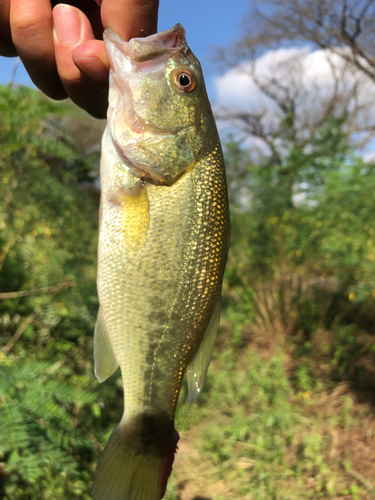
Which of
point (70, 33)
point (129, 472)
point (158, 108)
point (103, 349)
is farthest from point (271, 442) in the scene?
point (70, 33)

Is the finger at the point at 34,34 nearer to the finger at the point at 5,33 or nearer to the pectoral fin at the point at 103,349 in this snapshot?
the finger at the point at 5,33

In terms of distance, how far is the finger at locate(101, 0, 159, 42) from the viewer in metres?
1.00

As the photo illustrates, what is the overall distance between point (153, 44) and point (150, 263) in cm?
76

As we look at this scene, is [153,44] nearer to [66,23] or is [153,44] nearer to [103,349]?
[66,23]

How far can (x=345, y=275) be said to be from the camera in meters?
4.25

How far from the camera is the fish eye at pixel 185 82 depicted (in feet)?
3.87

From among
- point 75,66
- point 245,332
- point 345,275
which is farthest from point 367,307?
point 75,66

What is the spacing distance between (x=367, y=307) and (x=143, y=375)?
16.0 feet

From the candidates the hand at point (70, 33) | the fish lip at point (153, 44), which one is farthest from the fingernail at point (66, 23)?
the fish lip at point (153, 44)

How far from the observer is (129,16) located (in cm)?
102

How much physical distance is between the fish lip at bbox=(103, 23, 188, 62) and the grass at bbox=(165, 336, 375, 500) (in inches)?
125

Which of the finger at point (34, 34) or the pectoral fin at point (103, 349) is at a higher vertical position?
the finger at point (34, 34)

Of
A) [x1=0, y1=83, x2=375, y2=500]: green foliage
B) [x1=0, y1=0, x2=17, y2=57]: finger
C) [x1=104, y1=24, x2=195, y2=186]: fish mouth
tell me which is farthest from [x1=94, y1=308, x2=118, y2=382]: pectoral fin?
[x1=0, y1=0, x2=17, y2=57]: finger

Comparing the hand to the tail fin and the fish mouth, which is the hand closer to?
the fish mouth
